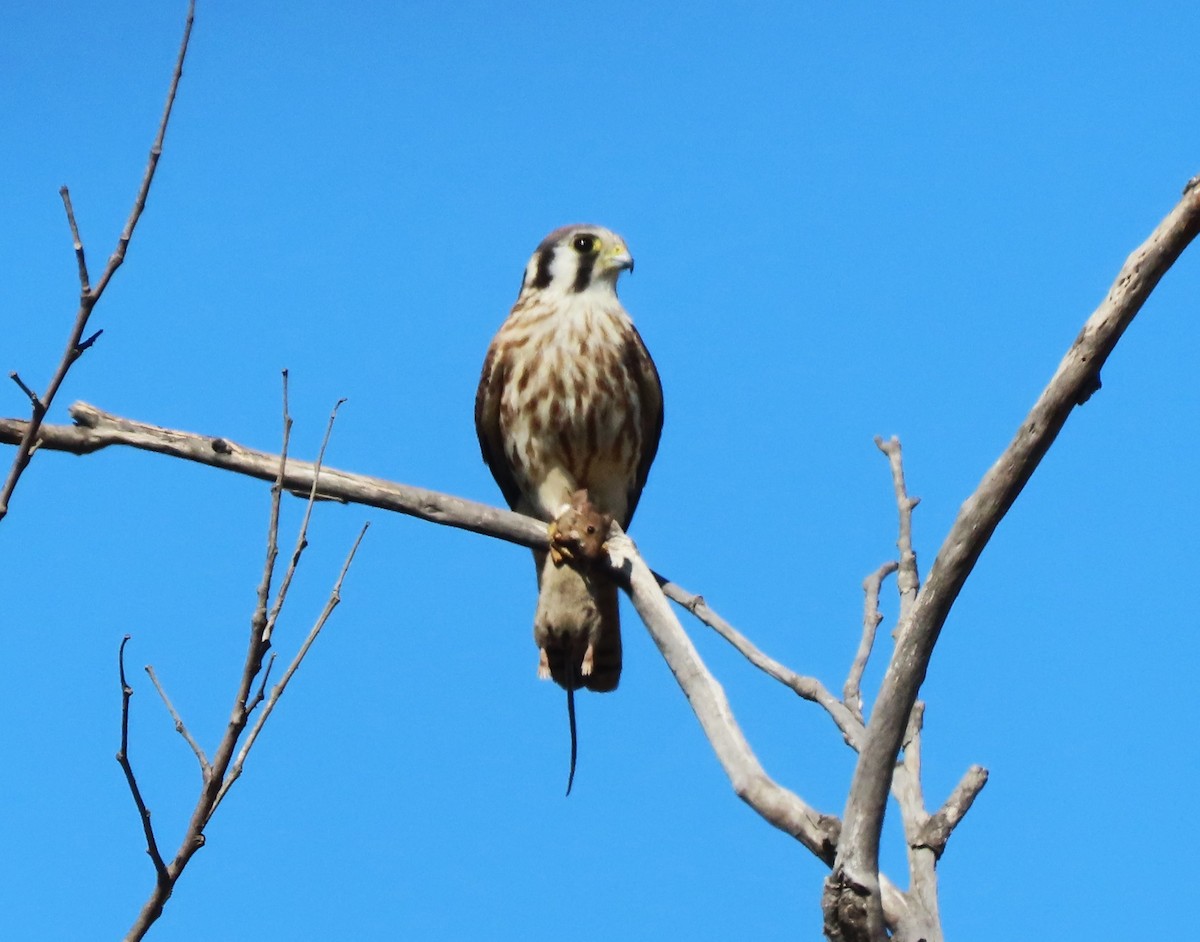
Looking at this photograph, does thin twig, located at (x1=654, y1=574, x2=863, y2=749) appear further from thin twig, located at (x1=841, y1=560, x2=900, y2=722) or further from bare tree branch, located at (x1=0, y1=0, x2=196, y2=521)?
bare tree branch, located at (x1=0, y1=0, x2=196, y2=521)

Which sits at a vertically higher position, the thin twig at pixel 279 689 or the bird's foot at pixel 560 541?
the bird's foot at pixel 560 541

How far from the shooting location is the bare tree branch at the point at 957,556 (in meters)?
2.05

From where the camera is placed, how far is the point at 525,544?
3.54m

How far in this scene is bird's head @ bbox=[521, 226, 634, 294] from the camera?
4.37 m

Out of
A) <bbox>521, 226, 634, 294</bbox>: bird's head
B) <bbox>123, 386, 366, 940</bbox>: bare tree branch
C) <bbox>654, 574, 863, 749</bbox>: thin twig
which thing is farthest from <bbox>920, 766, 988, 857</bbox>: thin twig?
<bbox>521, 226, 634, 294</bbox>: bird's head

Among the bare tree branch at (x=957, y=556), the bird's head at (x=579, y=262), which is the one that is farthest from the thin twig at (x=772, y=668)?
the bird's head at (x=579, y=262)

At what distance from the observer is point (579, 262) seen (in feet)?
14.4

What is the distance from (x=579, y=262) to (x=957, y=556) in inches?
97.1

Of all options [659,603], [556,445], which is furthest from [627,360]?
[659,603]

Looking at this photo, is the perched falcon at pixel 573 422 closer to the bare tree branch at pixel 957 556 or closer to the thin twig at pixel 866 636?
the thin twig at pixel 866 636

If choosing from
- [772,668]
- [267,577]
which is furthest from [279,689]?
[772,668]

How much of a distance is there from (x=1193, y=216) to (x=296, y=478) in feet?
6.34

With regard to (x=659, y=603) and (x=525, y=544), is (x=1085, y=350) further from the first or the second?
(x=525, y=544)

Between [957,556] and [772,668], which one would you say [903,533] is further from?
[957,556]
